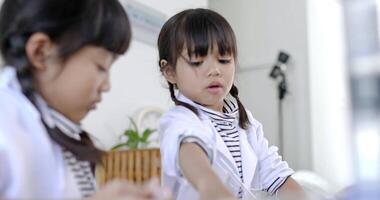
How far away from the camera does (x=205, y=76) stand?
26.1 inches

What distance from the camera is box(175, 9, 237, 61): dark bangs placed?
2.14 feet

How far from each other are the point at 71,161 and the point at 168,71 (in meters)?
0.32

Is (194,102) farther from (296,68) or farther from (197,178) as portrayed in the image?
(296,68)

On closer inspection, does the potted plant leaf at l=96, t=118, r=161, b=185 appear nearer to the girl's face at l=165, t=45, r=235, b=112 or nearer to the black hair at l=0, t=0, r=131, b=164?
the girl's face at l=165, t=45, r=235, b=112

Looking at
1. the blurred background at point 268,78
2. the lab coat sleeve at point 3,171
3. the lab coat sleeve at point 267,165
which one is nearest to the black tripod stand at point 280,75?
the blurred background at point 268,78

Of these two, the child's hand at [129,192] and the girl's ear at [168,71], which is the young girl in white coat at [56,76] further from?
the girl's ear at [168,71]

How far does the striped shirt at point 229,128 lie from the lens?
0.68 meters

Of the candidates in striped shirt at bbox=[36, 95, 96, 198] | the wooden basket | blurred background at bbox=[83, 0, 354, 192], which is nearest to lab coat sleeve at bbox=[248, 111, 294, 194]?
the wooden basket

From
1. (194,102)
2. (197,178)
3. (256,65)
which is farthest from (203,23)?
(256,65)

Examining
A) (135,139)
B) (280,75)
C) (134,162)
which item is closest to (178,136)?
(134,162)

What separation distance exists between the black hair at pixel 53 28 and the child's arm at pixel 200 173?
0.43ft

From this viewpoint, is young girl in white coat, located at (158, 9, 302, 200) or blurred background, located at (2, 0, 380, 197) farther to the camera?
blurred background, located at (2, 0, 380, 197)

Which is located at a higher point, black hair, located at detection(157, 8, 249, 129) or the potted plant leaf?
black hair, located at detection(157, 8, 249, 129)

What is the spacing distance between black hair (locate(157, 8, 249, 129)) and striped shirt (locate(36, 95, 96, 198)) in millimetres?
253
